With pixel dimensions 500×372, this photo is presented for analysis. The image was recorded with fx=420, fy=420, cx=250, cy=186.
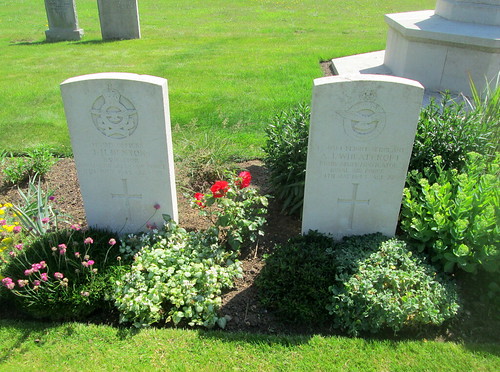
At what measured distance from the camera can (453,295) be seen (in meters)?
3.54

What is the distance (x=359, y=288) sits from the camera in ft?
11.3

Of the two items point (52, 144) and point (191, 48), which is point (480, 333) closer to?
point (52, 144)

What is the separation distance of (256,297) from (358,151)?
163 centimetres

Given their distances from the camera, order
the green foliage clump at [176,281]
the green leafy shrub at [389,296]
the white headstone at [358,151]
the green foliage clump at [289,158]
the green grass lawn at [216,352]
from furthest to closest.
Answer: the green foliage clump at [289,158]
the white headstone at [358,151]
the green foliage clump at [176,281]
the green leafy shrub at [389,296]
the green grass lawn at [216,352]

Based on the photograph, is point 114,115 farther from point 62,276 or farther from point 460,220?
point 460,220

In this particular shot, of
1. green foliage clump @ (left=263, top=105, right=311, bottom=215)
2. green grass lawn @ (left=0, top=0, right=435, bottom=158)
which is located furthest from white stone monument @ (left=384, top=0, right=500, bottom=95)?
green foliage clump @ (left=263, top=105, right=311, bottom=215)

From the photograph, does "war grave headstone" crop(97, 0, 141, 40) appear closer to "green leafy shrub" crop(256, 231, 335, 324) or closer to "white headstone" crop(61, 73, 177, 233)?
"white headstone" crop(61, 73, 177, 233)

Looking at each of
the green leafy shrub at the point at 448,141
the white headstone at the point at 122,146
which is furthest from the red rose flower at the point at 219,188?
the green leafy shrub at the point at 448,141

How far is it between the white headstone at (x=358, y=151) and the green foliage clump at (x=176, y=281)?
1.04 metres

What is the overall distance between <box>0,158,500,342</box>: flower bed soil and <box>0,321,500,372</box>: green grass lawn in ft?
0.46

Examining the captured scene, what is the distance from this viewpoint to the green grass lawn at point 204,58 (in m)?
7.25

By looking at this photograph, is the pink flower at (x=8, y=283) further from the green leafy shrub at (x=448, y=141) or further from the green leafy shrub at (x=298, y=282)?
the green leafy shrub at (x=448, y=141)

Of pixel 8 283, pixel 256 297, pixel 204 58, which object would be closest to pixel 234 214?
pixel 256 297

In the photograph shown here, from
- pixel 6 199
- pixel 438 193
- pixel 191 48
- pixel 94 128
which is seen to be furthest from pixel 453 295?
pixel 191 48
